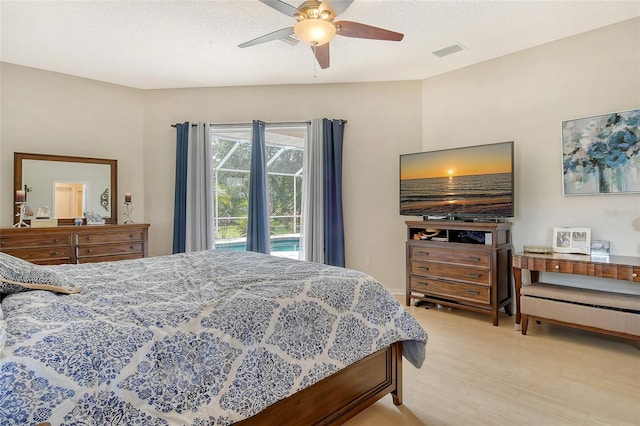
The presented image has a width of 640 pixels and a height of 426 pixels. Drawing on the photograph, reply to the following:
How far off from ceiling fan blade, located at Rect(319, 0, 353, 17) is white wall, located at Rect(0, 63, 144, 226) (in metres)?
3.60

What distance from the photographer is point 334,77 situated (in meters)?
4.50

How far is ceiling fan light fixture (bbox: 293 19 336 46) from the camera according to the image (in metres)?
2.30

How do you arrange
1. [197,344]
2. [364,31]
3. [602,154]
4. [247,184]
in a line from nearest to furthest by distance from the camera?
[197,344] → [364,31] → [602,154] → [247,184]

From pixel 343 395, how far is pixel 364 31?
7.67 feet

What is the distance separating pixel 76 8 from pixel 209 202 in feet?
8.06

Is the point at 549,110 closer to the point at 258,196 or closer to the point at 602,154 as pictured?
the point at 602,154

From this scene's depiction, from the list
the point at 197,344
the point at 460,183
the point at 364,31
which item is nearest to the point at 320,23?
the point at 364,31

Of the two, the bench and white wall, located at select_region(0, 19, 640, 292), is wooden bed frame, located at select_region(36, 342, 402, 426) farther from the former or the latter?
white wall, located at select_region(0, 19, 640, 292)

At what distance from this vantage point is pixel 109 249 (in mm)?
4105

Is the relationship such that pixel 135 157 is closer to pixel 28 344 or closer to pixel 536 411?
pixel 28 344

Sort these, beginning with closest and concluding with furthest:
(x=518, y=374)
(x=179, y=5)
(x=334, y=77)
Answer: (x=518, y=374) < (x=179, y=5) < (x=334, y=77)

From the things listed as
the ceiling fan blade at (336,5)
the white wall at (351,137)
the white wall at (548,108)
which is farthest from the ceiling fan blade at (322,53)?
the white wall at (548,108)

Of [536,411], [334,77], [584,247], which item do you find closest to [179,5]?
[334,77]

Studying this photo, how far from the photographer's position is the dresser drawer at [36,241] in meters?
3.51
